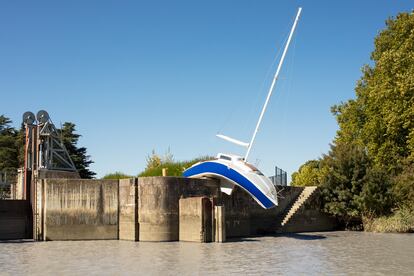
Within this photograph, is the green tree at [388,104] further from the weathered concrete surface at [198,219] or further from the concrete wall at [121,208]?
the weathered concrete surface at [198,219]

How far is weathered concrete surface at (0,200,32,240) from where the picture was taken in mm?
35938

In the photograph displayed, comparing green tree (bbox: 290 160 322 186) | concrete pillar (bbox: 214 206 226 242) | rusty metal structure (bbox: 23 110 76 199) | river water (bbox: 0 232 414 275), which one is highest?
rusty metal structure (bbox: 23 110 76 199)

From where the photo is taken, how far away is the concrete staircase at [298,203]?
137 ft

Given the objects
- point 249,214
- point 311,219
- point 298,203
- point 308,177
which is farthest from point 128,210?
point 308,177

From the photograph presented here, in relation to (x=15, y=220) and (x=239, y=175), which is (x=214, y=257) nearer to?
(x=239, y=175)

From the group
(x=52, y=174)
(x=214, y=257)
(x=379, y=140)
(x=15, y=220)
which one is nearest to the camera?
(x=214, y=257)

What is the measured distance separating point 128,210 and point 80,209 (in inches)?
113

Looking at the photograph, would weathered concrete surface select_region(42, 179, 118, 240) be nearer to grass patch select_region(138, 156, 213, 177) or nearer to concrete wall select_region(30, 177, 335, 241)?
concrete wall select_region(30, 177, 335, 241)

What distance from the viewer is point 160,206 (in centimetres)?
3378

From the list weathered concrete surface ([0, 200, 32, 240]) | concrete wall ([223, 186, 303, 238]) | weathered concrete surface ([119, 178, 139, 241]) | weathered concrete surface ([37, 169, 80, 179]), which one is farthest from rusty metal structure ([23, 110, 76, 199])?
concrete wall ([223, 186, 303, 238])

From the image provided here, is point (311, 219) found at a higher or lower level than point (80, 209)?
lower

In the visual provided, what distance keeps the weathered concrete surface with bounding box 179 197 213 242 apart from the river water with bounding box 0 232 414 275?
99 cm

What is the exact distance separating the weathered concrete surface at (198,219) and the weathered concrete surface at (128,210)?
3277 mm

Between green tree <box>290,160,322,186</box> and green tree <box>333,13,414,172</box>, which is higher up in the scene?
green tree <box>333,13,414,172</box>
